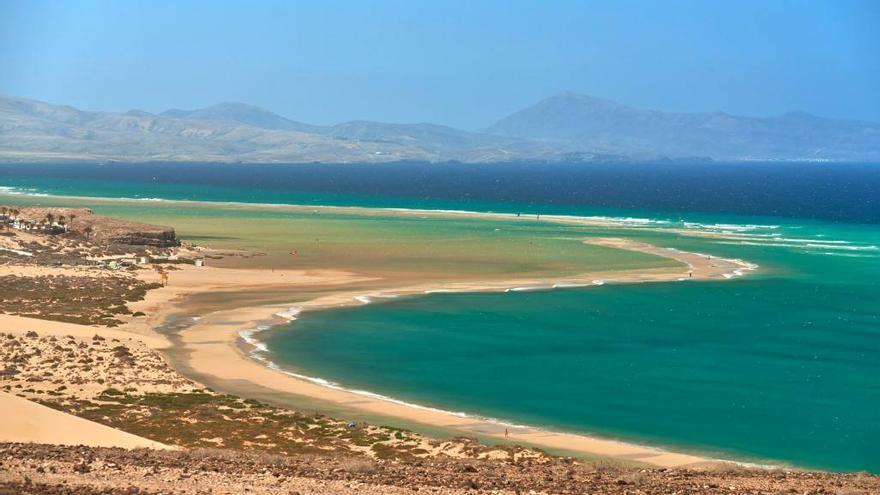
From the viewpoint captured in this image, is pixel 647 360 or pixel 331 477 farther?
pixel 647 360

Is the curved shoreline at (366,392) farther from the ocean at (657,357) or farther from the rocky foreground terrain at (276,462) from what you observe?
the rocky foreground terrain at (276,462)

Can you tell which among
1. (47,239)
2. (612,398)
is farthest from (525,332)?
(47,239)

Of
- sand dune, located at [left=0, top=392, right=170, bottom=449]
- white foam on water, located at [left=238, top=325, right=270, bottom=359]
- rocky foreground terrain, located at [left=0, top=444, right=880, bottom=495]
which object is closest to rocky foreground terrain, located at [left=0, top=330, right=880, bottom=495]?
rocky foreground terrain, located at [left=0, top=444, right=880, bottom=495]

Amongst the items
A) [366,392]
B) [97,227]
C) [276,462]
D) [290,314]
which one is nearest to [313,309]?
[290,314]

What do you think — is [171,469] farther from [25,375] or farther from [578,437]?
[25,375]

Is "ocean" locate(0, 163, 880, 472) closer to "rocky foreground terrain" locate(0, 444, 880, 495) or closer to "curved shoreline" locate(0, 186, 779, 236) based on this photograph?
"rocky foreground terrain" locate(0, 444, 880, 495)

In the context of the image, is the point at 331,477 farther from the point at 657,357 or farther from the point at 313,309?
the point at 313,309

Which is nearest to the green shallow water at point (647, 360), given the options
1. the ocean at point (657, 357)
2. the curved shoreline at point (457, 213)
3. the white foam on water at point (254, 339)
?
the ocean at point (657, 357)
